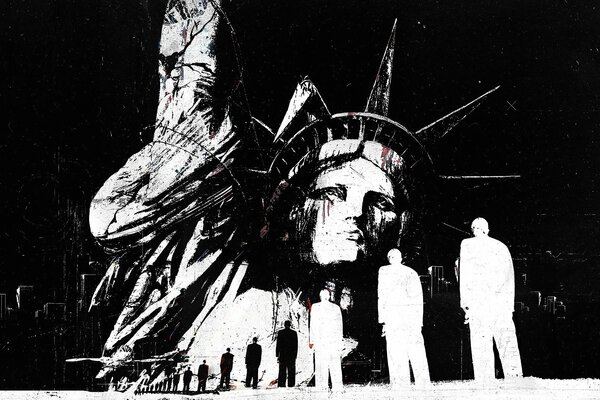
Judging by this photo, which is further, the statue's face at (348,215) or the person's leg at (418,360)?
the statue's face at (348,215)

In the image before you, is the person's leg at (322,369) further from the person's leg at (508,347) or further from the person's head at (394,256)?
the person's leg at (508,347)

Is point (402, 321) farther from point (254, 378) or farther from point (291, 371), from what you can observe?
point (254, 378)

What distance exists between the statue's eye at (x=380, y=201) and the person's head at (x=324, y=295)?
2.93 ft

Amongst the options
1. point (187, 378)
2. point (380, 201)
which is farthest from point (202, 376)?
point (380, 201)

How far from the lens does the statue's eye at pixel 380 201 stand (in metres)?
5.38

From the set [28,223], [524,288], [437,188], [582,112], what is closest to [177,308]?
[28,223]

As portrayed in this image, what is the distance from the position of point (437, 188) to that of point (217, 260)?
2.08m

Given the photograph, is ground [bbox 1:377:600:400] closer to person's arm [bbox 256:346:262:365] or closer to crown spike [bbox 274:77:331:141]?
person's arm [bbox 256:346:262:365]

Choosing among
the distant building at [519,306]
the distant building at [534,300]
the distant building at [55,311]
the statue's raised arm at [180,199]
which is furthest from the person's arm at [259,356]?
the distant building at [534,300]

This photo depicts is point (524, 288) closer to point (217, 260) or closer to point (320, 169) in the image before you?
point (320, 169)

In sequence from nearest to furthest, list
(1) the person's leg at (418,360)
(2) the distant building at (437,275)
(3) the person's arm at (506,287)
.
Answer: (3) the person's arm at (506,287)
(1) the person's leg at (418,360)
(2) the distant building at (437,275)

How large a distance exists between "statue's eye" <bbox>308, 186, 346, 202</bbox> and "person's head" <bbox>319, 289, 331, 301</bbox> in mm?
843

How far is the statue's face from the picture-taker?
5348mm

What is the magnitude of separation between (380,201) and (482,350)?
1.55 m
